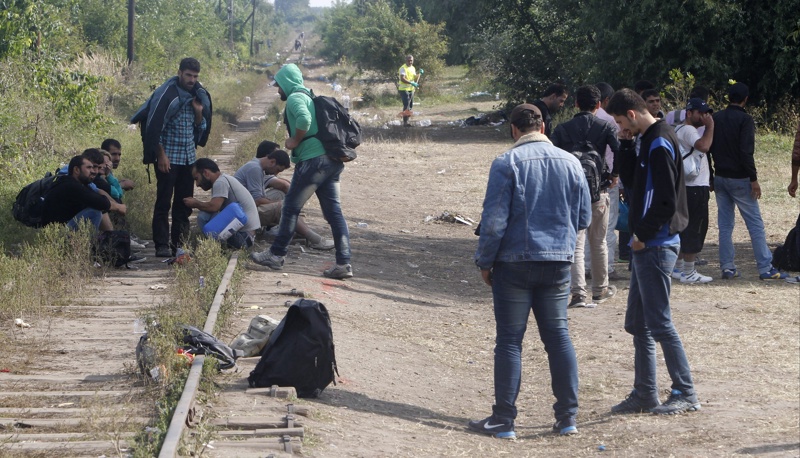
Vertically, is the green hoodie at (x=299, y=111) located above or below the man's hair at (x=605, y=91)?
below

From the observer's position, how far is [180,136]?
10.3m

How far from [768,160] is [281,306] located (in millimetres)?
12468

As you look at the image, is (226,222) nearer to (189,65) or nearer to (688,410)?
(189,65)

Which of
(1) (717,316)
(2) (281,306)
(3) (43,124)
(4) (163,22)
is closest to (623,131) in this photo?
(1) (717,316)

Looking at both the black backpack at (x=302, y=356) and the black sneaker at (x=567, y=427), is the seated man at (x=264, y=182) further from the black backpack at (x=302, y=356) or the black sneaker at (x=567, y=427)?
the black sneaker at (x=567, y=427)

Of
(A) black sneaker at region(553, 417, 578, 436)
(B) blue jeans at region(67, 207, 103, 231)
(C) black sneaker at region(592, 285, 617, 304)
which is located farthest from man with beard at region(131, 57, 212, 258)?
(A) black sneaker at region(553, 417, 578, 436)

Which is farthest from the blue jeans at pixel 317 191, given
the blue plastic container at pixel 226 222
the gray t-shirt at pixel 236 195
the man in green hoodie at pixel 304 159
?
the gray t-shirt at pixel 236 195

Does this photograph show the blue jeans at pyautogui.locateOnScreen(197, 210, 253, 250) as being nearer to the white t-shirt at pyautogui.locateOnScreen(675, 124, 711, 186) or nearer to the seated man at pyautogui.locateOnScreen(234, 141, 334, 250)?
the seated man at pyautogui.locateOnScreen(234, 141, 334, 250)

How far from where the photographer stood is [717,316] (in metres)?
8.69

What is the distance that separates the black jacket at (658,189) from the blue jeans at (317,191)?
3.85 m

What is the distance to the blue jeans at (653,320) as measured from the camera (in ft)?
19.5

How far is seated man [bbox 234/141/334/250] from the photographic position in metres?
11.4

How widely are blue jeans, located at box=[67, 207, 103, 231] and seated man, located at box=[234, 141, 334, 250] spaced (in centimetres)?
178

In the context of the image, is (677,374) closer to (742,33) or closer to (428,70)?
(742,33)
